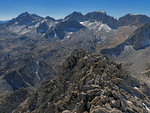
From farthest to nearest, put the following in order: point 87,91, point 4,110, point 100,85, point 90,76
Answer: point 4,110 < point 90,76 < point 100,85 < point 87,91

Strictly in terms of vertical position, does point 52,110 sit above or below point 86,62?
below

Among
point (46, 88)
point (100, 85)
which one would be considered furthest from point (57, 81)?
point (100, 85)

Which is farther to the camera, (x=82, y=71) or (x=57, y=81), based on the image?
(x=57, y=81)

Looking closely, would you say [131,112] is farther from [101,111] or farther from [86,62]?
[86,62]

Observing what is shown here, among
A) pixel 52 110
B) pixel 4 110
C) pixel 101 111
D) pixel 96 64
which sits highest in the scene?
pixel 96 64

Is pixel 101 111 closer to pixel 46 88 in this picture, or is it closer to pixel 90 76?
pixel 90 76

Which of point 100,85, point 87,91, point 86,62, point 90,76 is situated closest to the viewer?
point 87,91

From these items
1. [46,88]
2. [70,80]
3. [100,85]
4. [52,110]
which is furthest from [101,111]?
[46,88]
